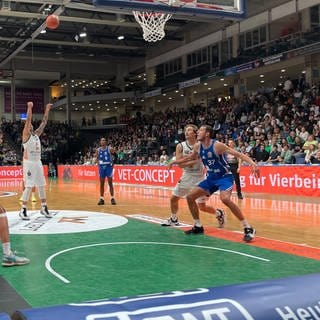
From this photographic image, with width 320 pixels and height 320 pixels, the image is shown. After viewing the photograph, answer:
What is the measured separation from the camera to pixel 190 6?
33.1 feet

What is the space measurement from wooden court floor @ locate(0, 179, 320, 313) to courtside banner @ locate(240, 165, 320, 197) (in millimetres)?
3973

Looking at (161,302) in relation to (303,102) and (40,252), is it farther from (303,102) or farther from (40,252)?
(303,102)

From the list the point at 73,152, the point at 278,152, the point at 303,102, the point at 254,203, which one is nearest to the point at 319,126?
the point at 278,152

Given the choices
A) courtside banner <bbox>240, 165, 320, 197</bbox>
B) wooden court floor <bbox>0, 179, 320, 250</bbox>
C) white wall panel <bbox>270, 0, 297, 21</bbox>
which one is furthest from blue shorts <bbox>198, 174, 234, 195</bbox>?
white wall panel <bbox>270, 0, 297, 21</bbox>

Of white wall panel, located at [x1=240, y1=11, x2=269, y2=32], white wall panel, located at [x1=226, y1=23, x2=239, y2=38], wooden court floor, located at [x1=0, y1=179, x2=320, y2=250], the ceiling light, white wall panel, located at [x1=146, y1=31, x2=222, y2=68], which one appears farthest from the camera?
the ceiling light

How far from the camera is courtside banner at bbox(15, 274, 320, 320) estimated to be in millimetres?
1960

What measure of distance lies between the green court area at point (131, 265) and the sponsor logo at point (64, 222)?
2.05ft

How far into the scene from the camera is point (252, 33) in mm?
28250

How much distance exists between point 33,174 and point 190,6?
471 centimetres

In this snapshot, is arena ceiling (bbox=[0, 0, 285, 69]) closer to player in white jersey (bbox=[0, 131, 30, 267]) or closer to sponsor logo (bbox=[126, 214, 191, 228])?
sponsor logo (bbox=[126, 214, 191, 228])

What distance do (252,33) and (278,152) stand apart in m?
13.3

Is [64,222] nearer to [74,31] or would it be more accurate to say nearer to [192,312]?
[192,312]

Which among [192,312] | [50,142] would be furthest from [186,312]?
[50,142]

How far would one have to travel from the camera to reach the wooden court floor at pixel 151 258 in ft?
16.0
